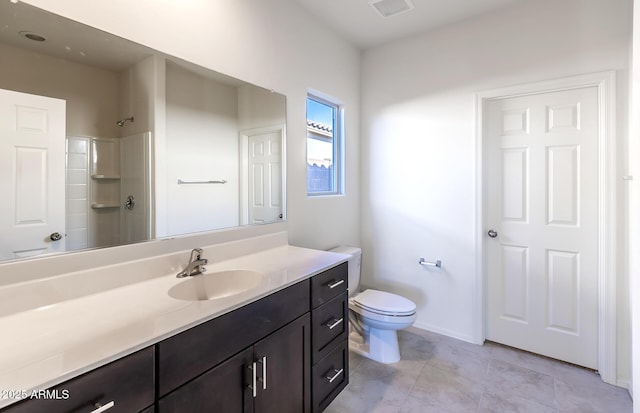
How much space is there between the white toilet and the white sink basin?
1047 millimetres

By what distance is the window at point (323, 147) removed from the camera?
7.88ft

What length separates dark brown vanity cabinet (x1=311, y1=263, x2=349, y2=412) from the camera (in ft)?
4.75

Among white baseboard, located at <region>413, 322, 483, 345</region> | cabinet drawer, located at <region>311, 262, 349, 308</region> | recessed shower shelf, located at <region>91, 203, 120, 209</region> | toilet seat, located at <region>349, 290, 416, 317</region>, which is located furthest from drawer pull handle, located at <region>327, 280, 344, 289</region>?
white baseboard, located at <region>413, 322, 483, 345</region>

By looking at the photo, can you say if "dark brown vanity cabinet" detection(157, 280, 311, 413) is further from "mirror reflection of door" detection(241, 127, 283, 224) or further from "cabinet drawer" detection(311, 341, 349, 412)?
"mirror reflection of door" detection(241, 127, 283, 224)

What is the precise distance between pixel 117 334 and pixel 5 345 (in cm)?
26

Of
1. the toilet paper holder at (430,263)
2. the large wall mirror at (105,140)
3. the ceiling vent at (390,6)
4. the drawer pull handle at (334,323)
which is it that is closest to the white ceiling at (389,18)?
the ceiling vent at (390,6)

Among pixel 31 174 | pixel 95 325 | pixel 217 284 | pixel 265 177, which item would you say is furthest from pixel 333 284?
pixel 31 174

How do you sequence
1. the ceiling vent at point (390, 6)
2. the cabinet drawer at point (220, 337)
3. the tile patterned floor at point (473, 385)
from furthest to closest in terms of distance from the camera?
the ceiling vent at point (390, 6) < the tile patterned floor at point (473, 385) < the cabinet drawer at point (220, 337)

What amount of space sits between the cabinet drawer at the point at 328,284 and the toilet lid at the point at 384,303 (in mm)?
546

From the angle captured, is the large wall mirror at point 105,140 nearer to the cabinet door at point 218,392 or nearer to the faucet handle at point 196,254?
the faucet handle at point 196,254

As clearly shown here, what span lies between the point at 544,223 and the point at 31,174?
291 centimetres

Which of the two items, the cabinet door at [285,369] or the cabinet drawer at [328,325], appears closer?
the cabinet door at [285,369]

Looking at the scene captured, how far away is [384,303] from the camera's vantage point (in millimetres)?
2168

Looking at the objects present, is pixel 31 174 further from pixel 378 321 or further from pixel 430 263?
pixel 430 263
